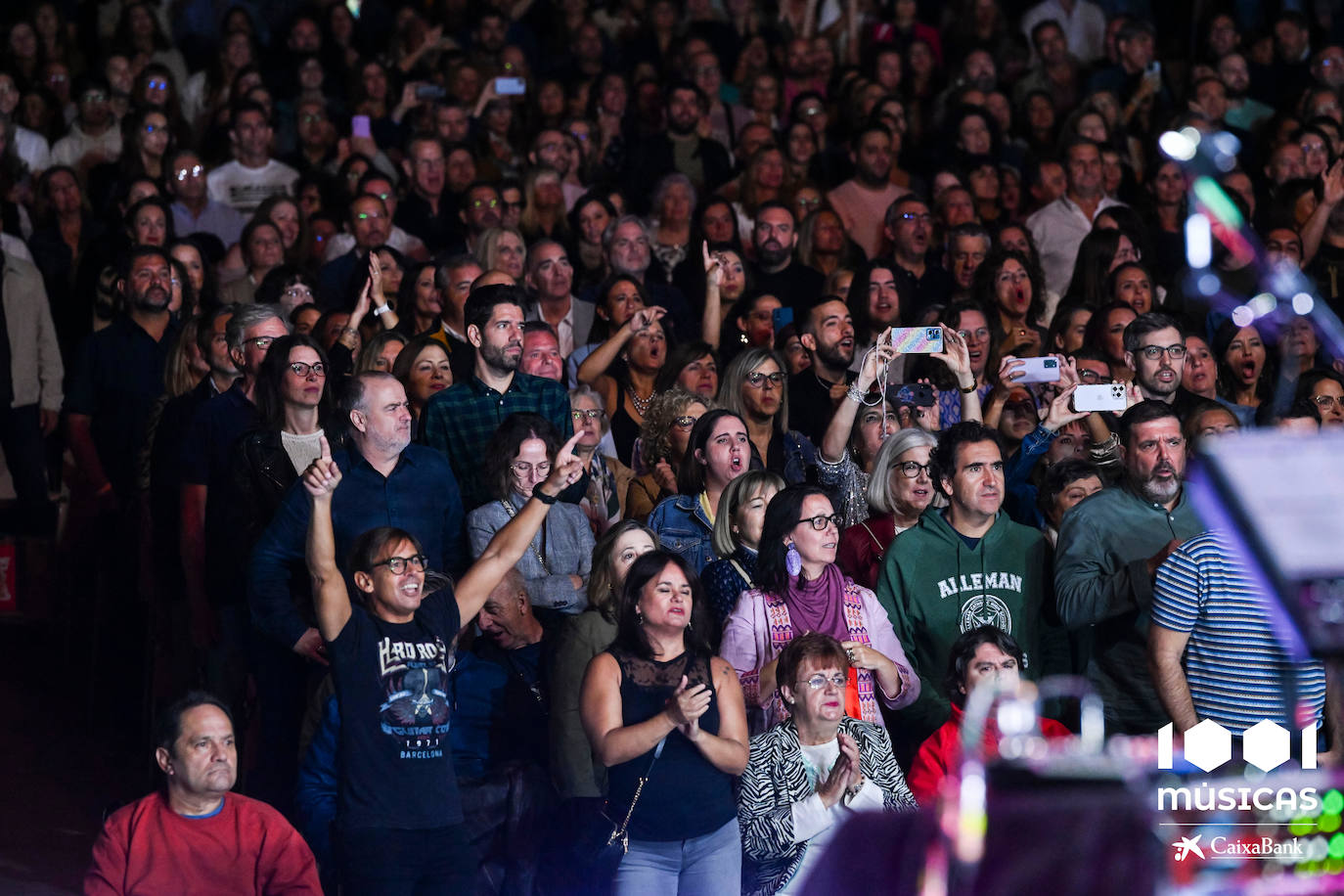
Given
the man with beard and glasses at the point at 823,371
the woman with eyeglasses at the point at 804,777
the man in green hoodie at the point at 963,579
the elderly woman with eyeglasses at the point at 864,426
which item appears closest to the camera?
the woman with eyeglasses at the point at 804,777

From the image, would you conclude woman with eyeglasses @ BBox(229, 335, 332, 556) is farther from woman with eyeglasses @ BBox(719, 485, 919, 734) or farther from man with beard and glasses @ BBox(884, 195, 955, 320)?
man with beard and glasses @ BBox(884, 195, 955, 320)

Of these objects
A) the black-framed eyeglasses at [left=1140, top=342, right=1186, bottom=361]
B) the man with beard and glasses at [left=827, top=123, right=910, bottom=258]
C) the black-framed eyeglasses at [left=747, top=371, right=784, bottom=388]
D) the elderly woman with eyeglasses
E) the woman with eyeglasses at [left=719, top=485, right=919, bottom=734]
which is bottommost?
the woman with eyeglasses at [left=719, top=485, right=919, bottom=734]

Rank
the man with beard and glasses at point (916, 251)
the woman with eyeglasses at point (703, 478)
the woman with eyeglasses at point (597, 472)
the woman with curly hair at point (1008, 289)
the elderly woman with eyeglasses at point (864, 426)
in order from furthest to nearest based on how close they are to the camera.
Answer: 1. the man with beard and glasses at point (916, 251)
2. the woman with curly hair at point (1008, 289)
3. the elderly woman with eyeglasses at point (864, 426)
4. the woman with eyeglasses at point (597, 472)
5. the woman with eyeglasses at point (703, 478)

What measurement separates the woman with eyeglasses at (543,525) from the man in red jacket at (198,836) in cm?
118

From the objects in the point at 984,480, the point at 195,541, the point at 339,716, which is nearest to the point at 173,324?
the point at 195,541

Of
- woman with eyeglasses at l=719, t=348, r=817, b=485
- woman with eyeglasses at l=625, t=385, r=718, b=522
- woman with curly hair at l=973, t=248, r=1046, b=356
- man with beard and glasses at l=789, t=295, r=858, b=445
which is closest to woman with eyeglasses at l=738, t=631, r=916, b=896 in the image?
woman with eyeglasses at l=625, t=385, r=718, b=522

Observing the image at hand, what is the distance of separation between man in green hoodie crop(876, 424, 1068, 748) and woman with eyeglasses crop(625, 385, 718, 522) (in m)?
1.07

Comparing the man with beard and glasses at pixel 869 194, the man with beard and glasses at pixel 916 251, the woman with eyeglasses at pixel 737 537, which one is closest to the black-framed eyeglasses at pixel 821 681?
the woman with eyeglasses at pixel 737 537

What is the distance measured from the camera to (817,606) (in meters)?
5.77

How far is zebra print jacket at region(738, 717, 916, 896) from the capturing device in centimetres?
527

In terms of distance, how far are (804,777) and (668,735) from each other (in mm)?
448

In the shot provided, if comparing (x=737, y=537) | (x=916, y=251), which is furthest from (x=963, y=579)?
(x=916, y=251)

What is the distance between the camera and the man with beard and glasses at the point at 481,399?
6496 mm

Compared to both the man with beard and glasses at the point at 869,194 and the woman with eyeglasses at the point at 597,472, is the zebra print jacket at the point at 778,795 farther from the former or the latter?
the man with beard and glasses at the point at 869,194
